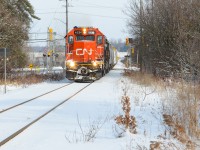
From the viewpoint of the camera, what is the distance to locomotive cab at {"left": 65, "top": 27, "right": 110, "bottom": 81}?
24.7 m

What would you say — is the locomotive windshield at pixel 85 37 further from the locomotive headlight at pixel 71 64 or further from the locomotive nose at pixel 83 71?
the locomotive nose at pixel 83 71

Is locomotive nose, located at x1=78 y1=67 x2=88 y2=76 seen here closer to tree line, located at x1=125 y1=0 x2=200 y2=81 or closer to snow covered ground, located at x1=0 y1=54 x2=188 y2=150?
tree line, located at x1=125 y1=0 x2=200 y2=81

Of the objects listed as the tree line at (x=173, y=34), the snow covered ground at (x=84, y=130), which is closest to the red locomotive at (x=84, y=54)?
the tree line at (x=173, y=34)

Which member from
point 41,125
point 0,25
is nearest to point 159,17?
→ point 0,25

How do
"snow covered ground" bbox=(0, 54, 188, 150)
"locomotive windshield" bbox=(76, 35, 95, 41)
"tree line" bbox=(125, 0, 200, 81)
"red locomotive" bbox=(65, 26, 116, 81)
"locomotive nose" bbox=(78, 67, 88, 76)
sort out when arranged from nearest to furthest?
"snow covered ground" bbox=(0, 54, 188, 150) < "tree line" bbox=(125, 0, 200, 81) < "locomotive nose" bbox=(78, 67, 88, 76) < "red locomotive" bbox=(65, 26, 116, 81) < "locomotive windshield" bbox=(76, 35, 95, 41)

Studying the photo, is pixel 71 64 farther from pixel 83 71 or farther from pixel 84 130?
pixel 84 130

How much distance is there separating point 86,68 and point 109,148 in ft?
59.9

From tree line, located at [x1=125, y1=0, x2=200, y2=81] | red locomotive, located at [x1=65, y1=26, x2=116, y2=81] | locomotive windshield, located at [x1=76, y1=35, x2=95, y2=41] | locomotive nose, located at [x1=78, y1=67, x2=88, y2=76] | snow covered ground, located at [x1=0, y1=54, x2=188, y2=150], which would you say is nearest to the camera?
snow covered ground, located at [x1=0, y1=54, x2=188, y2=150]

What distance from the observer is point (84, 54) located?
24.8 meters

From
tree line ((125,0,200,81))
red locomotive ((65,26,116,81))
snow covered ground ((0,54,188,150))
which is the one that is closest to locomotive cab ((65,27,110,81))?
red locomotive ((65,26,116,81))

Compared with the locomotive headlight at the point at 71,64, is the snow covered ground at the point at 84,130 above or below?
below

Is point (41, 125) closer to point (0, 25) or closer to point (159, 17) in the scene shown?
point (159, 17)

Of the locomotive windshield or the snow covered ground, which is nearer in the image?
the snow covered ground

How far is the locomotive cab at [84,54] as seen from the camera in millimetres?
24672
